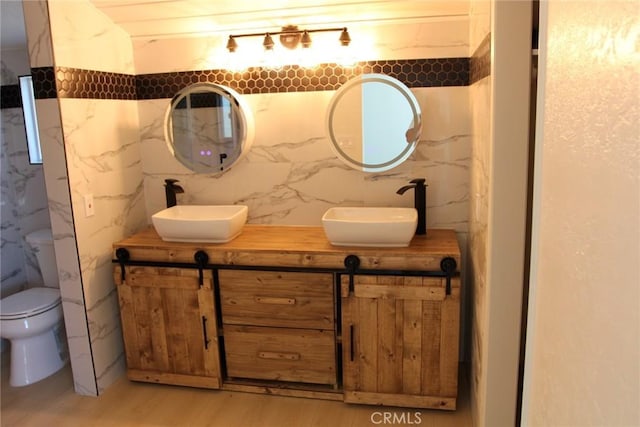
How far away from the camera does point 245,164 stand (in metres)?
2.99

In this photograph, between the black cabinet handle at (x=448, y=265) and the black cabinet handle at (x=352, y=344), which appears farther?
the black cabinet handle at (x=352, y=344)

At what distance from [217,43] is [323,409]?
7.10 ft

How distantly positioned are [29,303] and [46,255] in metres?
0.34

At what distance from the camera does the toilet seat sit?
9.09ft

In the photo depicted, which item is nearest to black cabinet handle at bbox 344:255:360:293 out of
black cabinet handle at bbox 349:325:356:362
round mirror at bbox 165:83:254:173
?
black cabinet handle at bbox 349:325:356:362

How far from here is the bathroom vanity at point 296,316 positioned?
238 centimetres

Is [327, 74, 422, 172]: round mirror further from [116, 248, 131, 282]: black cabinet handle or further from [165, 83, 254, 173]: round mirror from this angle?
[116, 248, 131, 282]: black cabinet handle

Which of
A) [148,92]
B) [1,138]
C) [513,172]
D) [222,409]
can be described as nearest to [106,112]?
[148,92]

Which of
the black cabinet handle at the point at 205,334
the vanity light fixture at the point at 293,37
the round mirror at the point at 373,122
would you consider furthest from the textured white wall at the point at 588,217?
the black cabinet handle at the point at 205,334

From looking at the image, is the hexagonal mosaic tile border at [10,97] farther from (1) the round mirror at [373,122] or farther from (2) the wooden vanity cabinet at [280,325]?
(1) the round mirror at [373,122]

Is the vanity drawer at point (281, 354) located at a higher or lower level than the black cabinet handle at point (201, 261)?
lower

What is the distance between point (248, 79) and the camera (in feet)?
9.48

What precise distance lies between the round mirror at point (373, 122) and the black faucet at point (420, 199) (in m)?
0.18

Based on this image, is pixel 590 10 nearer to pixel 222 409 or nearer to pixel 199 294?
pixel 199 294
